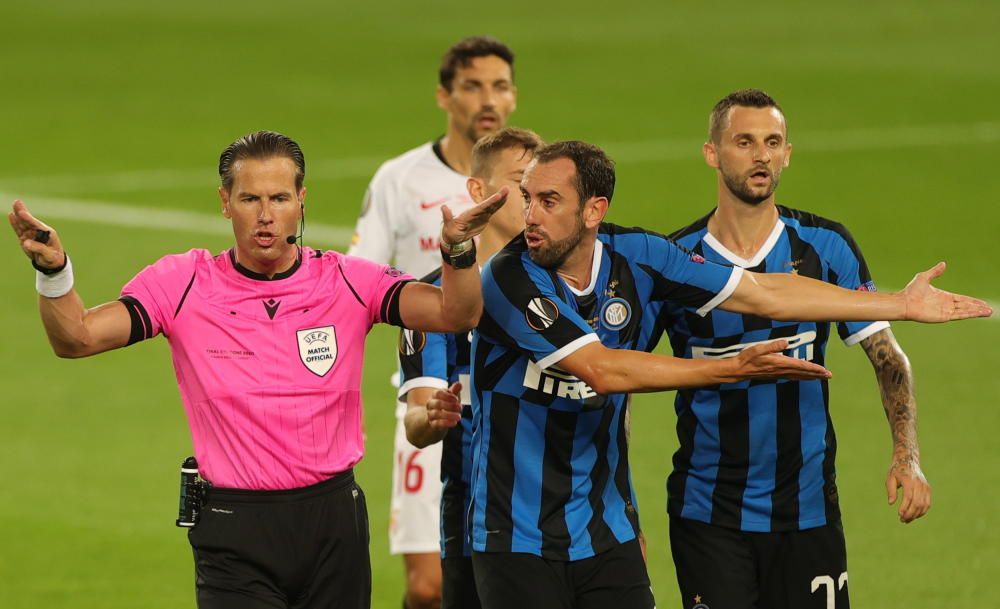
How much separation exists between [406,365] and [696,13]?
3004cm

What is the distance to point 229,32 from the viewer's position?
34844mm

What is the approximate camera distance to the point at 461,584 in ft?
25.3

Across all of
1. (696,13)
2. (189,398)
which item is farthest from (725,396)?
(696,13)

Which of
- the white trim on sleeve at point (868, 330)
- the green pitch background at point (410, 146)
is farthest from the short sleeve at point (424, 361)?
the green pitch background at point (410, 146)

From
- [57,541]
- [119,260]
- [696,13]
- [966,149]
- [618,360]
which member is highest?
[696,13]

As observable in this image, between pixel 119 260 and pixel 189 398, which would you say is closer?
pixel 189 398

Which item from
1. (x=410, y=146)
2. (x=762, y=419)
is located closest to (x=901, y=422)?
(x=762, y=419)

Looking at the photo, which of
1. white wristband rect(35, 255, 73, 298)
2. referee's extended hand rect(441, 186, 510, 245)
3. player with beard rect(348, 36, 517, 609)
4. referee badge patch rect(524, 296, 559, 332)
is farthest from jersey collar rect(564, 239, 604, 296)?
player with beard rect(348, 36, 517, 609)

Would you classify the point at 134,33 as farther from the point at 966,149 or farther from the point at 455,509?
the point at 455,509

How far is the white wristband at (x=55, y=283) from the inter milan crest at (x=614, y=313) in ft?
6.37

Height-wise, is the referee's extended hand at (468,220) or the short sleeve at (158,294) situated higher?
the referee's extended hand at (468,220)

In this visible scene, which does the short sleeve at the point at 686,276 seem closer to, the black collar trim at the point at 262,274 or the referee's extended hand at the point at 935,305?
the referee's extended hand at the point at 935,305

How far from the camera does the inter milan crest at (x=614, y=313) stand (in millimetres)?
6941

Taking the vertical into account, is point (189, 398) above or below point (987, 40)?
below
